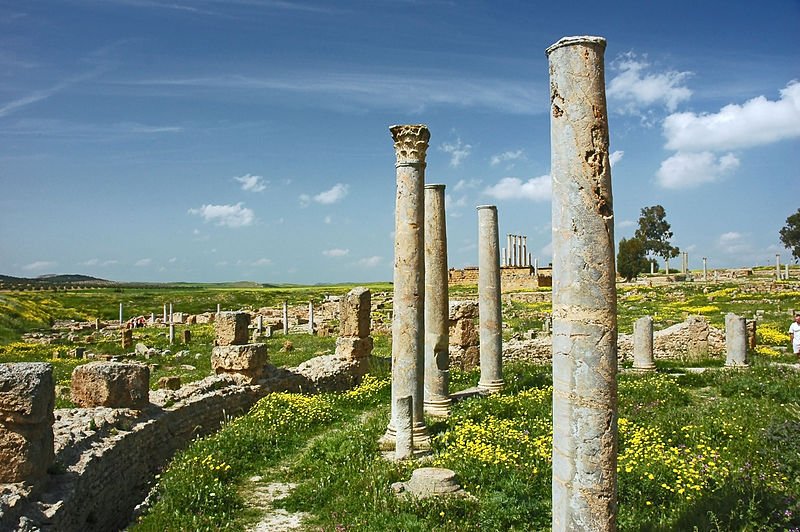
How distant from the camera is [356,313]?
752 inches

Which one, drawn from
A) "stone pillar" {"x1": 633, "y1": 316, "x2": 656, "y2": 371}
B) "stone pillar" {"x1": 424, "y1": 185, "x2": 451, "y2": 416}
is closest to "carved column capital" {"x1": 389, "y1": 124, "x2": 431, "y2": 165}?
"stone pillar" {"x1": 424, "y1": 185, "x2": 451, "y2": 416}

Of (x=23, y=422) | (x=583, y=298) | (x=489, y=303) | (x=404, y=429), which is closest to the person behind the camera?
(x=583, y=298)

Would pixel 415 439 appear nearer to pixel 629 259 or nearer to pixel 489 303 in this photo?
pixel 489 303

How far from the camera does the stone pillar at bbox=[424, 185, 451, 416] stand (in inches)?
496

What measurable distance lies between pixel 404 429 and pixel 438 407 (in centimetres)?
265

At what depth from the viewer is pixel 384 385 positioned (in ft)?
54.4

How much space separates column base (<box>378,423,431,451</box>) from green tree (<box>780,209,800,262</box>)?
92200mm

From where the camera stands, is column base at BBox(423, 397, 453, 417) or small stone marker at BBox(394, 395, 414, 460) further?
column base at BBox(423, 397, 453, 417)

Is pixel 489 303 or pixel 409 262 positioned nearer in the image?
Answer: pixel 409 262

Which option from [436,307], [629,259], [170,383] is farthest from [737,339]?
[629,259]

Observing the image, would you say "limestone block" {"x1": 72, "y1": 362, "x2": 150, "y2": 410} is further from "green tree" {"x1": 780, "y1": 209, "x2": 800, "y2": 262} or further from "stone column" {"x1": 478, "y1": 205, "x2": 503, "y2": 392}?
"green tree" {"x1": 780, "y1": 209, "x2": 800, "y2": 262}

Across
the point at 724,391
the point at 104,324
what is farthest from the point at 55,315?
the point at 724,391

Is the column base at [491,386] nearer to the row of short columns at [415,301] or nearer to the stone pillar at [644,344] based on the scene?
the row of short columns at [415,301]

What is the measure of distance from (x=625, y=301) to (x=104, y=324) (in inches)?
1491
